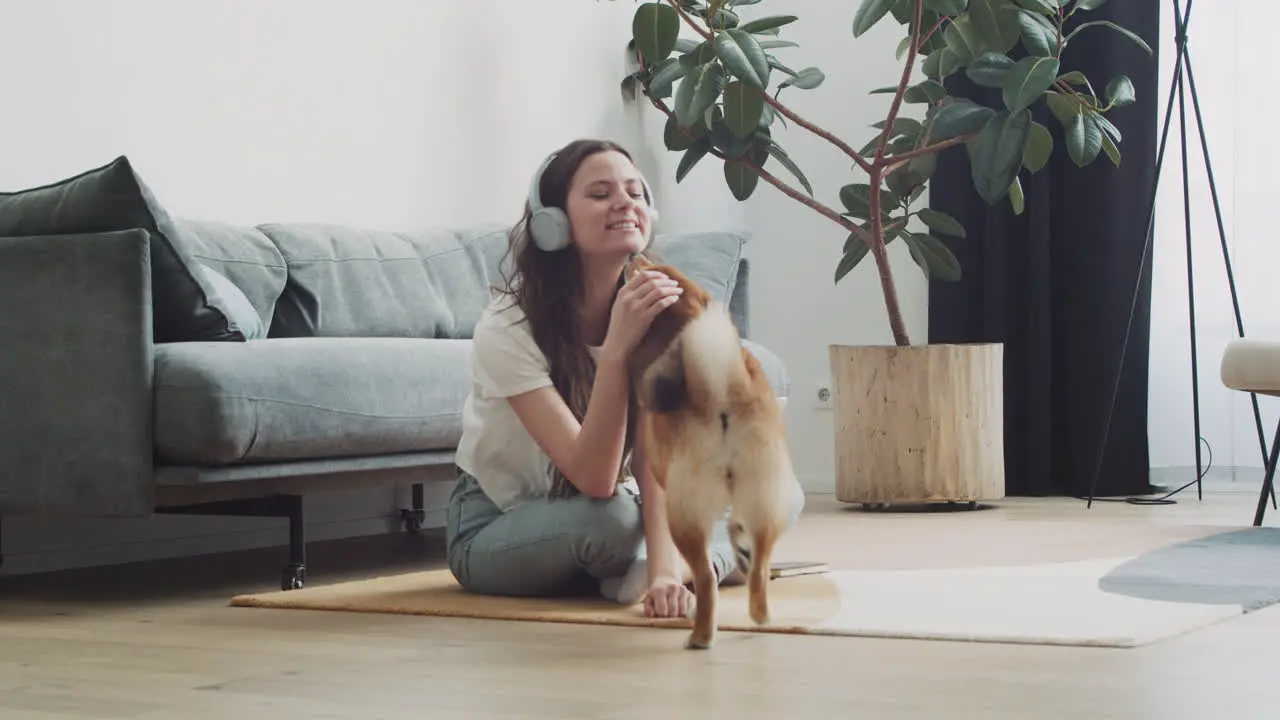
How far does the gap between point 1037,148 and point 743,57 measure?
79cm

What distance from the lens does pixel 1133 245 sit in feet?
14.8

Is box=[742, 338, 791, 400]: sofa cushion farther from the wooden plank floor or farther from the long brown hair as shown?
the wooden plank floor

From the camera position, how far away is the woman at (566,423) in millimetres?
2076

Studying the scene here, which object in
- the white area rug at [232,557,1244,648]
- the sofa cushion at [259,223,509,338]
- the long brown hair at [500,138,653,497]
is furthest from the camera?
the sofa cushion at [259,223,509,338]

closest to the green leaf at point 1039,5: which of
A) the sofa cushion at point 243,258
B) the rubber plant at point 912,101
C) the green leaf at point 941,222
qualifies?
the rubber plant at point 912,101

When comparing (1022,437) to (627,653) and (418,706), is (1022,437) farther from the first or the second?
(418,706)

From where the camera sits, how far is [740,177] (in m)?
4.29

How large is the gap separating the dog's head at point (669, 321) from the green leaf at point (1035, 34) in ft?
7.36

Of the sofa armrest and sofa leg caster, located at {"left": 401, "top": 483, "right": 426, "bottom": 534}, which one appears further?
sofa leg caster, located at {"left": 401, "top": 483, "right": 426, "bottom": 534}

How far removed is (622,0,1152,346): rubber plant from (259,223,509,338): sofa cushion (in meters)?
0.67

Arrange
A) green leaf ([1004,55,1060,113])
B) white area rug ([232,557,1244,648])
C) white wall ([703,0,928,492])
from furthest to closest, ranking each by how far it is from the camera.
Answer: white wall ([703,0,928,492]), green leaf ([1004,55,1060,113]), white area rug ([232,557,1244,648])

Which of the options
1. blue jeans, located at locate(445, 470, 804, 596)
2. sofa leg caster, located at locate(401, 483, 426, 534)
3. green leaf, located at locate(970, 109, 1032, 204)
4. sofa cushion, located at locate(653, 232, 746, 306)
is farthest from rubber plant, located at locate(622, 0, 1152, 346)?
blue jeans, located at locate(445, 470, 804, 596)

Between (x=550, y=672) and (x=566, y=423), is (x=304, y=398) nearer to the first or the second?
(x=566, y=423)

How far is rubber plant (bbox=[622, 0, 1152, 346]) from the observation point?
12.3 ft
